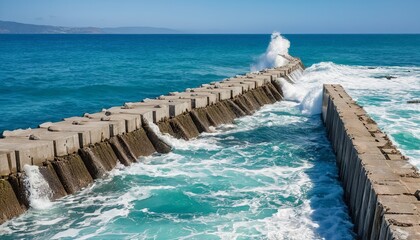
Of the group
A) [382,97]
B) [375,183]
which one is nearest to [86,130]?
[375,183]

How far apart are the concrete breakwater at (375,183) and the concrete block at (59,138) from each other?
7124mm

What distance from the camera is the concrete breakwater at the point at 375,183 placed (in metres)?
7.00

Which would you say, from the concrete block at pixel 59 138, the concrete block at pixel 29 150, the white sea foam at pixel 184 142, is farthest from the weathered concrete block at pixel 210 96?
the concrete block at pixel 29 150

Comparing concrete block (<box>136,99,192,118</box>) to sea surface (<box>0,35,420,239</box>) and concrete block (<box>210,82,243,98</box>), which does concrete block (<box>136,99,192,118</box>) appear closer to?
sea surface (<box>0,35,420,239</box>)

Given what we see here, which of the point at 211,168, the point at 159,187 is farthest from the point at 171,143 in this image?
the point at 159,187

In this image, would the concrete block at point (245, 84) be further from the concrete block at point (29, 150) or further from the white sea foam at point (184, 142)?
the concrete block at point (29, 150)

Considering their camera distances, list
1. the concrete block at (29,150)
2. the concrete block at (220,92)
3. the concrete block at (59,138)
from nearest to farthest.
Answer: the concrete block at (29,150) < the concrete block at (59,138) < the concrete block at (220,92)

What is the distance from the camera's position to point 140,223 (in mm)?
9555

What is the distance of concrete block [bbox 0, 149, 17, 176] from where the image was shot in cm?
997

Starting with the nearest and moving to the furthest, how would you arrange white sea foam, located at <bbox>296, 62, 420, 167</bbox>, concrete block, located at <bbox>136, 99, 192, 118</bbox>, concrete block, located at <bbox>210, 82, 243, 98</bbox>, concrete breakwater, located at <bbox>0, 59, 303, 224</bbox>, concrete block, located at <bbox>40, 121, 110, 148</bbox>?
concrete breakwater, located at <bbox>0, 59, 303, 224</bbox>
concrete block, located at <bbox>40, 121, 110, 148</bbox>
concrete block, located at <bbox>136, 99, 192, 118</bbox>
white sea foam, located at <bbox>296, 62, 420, 167</bbox>
concrete block, located at <bbox>210, 82, 243, 98</bbox>

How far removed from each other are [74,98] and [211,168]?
19743 mm

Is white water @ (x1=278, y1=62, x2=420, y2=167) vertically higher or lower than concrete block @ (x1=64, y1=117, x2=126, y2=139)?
lower

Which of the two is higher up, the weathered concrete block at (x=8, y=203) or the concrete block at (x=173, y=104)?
the concrete block at (x=173, y=104)

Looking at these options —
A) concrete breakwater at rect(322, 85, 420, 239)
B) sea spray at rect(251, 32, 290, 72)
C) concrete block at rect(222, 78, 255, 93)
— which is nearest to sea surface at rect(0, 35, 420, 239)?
concrete breakwater at rect(322, 85, 420, 239)
